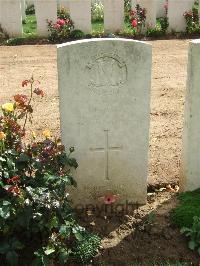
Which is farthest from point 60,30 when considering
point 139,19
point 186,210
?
point 186,210

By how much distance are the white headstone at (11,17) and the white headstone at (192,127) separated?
25.2 feet

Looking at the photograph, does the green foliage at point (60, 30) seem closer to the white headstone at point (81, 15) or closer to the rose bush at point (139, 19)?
the white headstone at point (81, 15)

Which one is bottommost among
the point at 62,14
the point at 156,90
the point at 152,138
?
the point at 152,138

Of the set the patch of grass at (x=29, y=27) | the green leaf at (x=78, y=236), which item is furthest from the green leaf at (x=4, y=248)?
the patch of grass at (x=29, y=27)

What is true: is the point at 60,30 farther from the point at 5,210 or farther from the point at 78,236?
the point at 5,210

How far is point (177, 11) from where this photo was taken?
37.6 ft

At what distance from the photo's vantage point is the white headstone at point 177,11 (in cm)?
1141

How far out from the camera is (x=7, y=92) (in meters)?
7.66

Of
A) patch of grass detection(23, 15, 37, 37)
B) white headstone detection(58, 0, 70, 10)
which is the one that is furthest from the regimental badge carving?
white headstone detection(58, 0, 70, 10)

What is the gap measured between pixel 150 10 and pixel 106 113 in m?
7.56

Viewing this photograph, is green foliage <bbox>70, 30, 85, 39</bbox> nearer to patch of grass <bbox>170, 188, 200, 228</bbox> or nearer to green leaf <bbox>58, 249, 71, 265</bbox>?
patch of grass <bbox>170, 188, 200, 228</bbox>

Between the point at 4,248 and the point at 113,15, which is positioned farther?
the point at 113,15

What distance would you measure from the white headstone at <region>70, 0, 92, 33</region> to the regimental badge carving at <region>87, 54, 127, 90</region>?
725 cm

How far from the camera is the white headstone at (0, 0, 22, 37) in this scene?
36.6 ft
